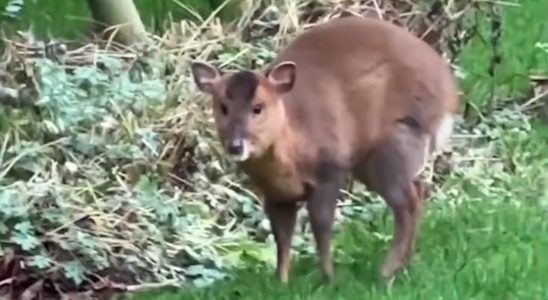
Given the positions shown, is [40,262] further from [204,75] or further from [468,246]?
[468,246]

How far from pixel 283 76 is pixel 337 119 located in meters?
0.42

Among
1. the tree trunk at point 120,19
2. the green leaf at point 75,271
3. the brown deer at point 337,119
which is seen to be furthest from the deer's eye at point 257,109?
the tree trunk at point 120,19

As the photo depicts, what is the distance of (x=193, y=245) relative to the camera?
31.3 feet

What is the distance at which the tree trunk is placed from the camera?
454 inches

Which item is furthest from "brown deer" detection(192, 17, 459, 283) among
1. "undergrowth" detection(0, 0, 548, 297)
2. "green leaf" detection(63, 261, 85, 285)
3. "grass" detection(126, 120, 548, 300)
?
"green leaf" detection(63, 261, 85, 285)

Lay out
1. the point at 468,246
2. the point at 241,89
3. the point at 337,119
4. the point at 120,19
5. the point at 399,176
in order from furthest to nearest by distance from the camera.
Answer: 1. the point at 120,19
2. the point at 468,246
3. the point at 399,176
4. the point at 337,119
5. the point at 241,89

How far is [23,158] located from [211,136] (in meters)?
1.42

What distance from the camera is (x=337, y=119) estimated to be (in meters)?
8.63

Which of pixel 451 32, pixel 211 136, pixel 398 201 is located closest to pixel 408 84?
pixel 398 201

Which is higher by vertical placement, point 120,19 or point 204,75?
point 204,75

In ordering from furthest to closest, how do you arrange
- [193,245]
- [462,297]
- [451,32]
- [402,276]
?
[451,32], [193,245], [402,276], [462,297]

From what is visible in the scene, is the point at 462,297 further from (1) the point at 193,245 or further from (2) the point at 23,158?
(2) the point at 23,158

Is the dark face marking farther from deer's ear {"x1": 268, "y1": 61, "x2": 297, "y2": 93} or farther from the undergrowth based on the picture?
the undergrowth

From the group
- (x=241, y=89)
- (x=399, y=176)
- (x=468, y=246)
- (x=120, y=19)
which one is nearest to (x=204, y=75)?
(x=241, y=89)
